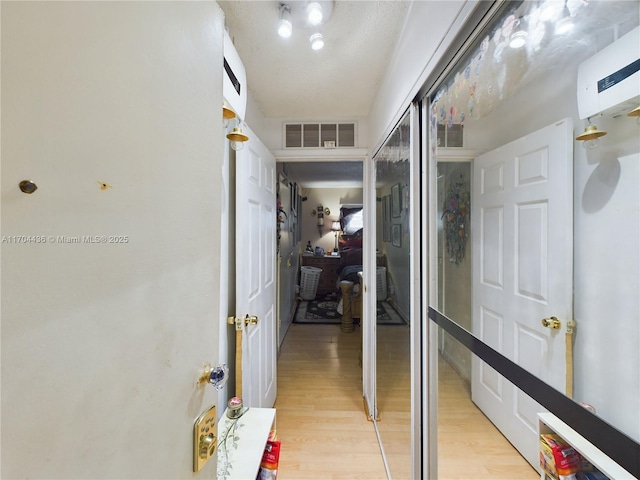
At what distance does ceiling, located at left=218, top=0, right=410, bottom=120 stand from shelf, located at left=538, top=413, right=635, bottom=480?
4.88 feet

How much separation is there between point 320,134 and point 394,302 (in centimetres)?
146

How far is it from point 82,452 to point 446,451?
1142 mm

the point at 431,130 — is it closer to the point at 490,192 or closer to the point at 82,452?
the point at 490,192

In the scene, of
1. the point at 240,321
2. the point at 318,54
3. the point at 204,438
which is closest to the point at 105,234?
the point at 204,438

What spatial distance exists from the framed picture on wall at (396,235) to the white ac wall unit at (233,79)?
3.36ft

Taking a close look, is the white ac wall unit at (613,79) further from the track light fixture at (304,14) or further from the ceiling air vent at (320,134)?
the ceiling air vent at (320,134)

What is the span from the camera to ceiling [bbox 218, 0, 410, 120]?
1.11 m

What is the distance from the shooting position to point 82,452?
0.37 meters

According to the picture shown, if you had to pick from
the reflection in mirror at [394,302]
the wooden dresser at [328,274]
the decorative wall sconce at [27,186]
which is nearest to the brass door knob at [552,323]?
the reflection in mirror at [394,302]

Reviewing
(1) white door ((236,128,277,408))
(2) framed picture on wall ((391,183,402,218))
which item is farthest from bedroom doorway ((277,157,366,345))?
(2) framed picture on wall ((391,183,402,218))

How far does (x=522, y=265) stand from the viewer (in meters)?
0.64

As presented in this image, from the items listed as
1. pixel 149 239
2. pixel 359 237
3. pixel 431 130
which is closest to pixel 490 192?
pixel 431 130

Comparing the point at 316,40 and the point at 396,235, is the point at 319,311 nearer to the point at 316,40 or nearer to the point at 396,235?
the point at 396,235

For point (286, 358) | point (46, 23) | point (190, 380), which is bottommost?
point (286, 358)
